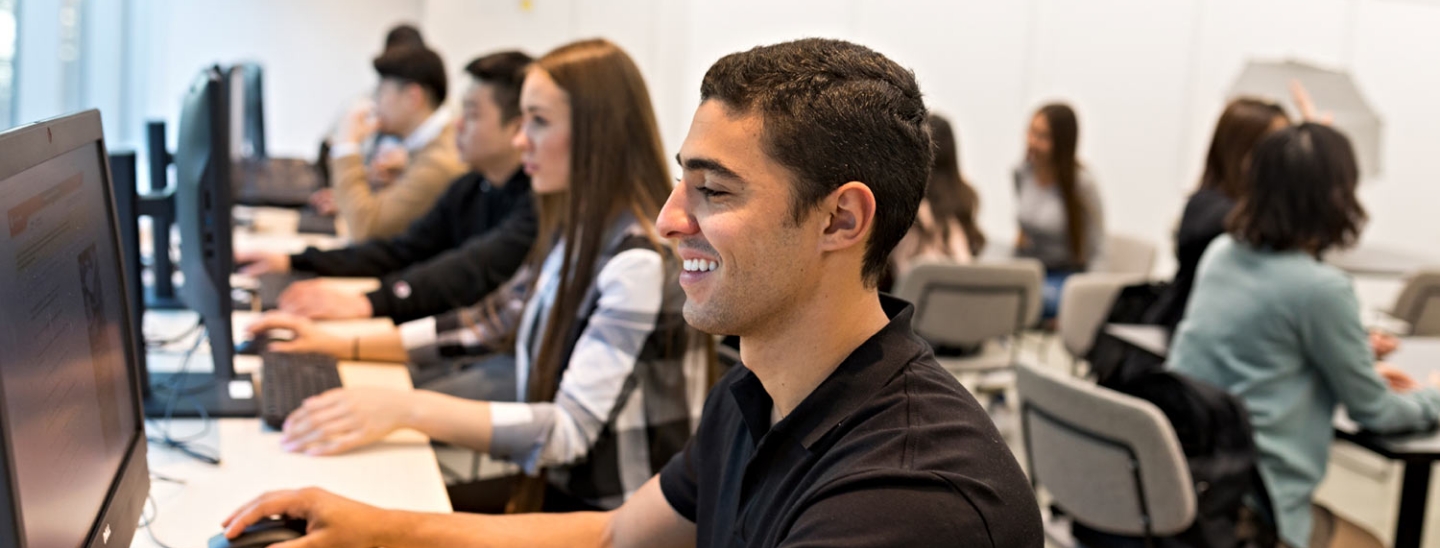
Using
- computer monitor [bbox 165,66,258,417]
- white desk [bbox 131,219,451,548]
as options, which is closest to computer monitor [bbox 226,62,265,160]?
computer monitor [bbox 165,66,258,417]

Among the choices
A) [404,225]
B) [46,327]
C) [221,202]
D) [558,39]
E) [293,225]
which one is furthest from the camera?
[558,39]

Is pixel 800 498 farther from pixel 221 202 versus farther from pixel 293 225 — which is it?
pixel 293 225

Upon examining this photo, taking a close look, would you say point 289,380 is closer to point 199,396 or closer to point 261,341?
point 199,396

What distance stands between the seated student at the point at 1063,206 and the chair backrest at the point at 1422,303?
1146 millimetres

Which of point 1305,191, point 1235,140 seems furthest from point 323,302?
point 1235,140

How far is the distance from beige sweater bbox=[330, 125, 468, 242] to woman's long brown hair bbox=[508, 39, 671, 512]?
1.68 metres

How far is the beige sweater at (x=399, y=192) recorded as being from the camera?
11.9 feet

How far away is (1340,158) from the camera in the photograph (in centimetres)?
236

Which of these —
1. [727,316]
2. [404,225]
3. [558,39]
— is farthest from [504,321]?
[558,39]

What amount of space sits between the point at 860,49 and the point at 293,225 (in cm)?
349

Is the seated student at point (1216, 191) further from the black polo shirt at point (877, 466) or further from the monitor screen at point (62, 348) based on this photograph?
the monitor screen at point (62, 348)

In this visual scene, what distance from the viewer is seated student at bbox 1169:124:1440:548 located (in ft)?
7.72

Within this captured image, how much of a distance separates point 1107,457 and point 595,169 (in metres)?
1.01

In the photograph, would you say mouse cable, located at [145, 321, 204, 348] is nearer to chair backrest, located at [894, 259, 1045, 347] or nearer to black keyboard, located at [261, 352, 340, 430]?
black keyboard, located at [261, 352, 340, 430]
